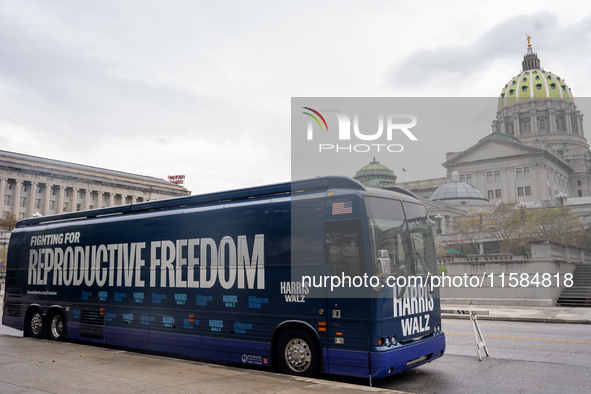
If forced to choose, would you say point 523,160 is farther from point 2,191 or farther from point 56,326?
point 56,326

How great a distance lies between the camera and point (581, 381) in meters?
9.27

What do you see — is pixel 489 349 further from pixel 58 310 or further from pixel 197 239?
pixel 58 310

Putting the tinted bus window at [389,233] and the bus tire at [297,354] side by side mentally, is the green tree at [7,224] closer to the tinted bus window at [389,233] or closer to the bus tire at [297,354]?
the bus tire at [297,354]

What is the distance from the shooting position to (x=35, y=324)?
15.6 m

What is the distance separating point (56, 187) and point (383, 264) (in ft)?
380

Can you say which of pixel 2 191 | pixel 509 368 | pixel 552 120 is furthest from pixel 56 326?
pixel 552 120

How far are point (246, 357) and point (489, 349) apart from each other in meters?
6.42

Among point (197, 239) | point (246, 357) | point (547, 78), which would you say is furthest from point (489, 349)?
point (547, 78)

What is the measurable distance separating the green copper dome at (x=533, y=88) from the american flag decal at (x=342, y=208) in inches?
5284

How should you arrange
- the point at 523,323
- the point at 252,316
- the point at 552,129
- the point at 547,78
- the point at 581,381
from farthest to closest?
the point at 547,78, the point at 552,129, the point at 523,323, the point at 252,316, the point at 581,381

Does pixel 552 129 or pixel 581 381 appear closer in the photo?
pixel 581 381

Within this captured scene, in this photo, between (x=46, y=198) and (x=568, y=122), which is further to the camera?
(x=568, y=122)

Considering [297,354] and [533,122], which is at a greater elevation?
[533,122]

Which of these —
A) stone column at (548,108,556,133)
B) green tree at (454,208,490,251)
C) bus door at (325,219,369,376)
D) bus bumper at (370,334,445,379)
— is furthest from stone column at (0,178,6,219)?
stone column at (548,108,556,133)
